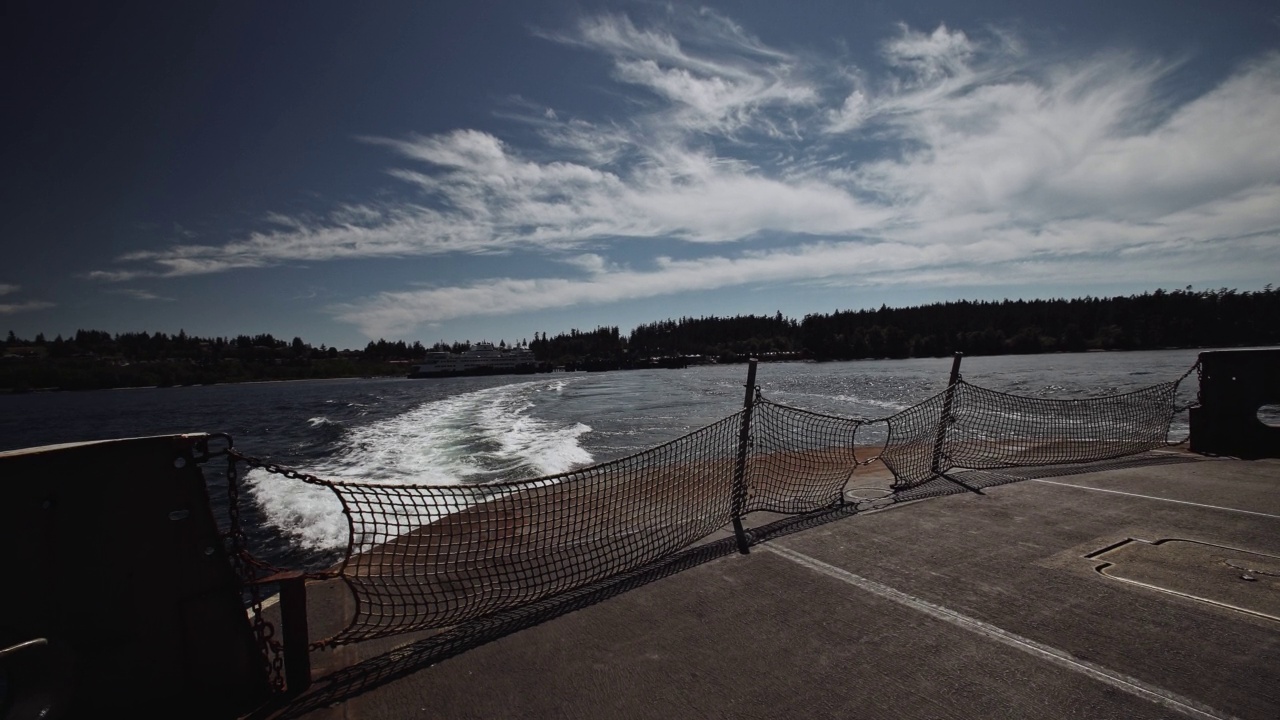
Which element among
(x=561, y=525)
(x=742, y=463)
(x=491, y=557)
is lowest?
(x=491, y=557)

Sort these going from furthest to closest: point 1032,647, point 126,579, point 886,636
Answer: point 886,636, point 1032,647, point 126,579

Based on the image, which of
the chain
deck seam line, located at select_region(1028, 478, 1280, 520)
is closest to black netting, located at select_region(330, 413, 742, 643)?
the chain

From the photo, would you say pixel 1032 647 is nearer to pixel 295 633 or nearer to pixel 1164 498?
pixel 295 633

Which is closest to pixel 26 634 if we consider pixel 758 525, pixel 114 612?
pixel 114 612

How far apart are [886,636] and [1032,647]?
834 mm

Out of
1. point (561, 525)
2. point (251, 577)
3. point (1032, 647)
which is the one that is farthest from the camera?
point (561, 525)

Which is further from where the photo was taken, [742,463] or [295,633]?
[742,463]

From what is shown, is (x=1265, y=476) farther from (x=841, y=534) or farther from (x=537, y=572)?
(x=537, y=572)

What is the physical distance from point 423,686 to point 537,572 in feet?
6.29

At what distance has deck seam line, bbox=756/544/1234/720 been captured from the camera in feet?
9.57

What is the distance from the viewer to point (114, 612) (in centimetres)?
267

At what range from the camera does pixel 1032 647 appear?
348 cm

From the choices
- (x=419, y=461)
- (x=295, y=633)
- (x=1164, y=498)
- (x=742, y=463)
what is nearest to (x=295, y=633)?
(x=295, y=633)

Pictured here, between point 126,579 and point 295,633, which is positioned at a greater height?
point 126,579
